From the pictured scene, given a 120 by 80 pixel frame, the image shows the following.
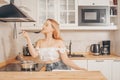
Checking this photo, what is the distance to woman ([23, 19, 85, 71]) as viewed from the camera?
7.97 feet

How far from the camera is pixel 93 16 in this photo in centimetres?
386

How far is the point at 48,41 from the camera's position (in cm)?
256

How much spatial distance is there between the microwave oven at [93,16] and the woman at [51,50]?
1401 millimetres

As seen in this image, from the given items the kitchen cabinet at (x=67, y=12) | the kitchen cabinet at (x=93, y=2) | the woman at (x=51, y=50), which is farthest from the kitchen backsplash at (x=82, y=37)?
the woman at (x=51, y=50)

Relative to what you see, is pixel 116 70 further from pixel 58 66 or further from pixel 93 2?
pixel 58 66

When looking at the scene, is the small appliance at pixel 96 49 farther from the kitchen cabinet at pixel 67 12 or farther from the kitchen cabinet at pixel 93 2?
the kitchen cabinet at pixel 93 2

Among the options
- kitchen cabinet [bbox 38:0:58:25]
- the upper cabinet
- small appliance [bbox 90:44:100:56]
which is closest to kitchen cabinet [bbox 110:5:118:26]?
the upper cabinet

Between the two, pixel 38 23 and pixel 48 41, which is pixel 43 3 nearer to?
pixel 38 23

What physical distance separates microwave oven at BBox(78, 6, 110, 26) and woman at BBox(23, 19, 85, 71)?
140 centimetres

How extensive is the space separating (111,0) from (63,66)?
2.14 meters

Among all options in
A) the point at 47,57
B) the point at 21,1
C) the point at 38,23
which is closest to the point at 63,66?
the point at 47,57

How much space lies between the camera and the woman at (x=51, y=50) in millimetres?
2430

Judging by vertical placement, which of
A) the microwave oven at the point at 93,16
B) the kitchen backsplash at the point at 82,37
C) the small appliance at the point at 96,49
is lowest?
the small appliance at the point at 96,49

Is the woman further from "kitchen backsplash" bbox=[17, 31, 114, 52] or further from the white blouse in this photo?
"kitchen backsplash" bbox=[17, 31, 114, 52]
